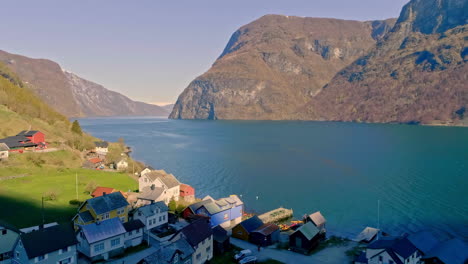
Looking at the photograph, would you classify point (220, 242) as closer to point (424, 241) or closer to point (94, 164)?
point (424, 241)

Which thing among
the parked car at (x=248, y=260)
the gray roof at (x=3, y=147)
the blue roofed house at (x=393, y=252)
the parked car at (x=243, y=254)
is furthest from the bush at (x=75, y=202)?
the blue roofed house at (x=393, y=252)

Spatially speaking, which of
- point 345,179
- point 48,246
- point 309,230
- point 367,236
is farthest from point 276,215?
point 345,179

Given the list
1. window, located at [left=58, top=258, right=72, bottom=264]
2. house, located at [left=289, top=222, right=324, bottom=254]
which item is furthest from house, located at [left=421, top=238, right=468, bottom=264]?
window, located at [left=58, top=258, right=72, bottom=264]

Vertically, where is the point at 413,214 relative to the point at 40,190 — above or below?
below

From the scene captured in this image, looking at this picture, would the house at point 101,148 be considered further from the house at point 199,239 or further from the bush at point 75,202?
the house at point 199,239

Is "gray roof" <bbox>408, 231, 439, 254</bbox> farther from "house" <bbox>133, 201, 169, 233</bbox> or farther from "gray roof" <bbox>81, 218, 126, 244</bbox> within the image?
"gray roof" <bbox>81, 218, 126, 244</bbox>

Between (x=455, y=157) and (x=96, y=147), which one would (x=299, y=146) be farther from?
(x=96, y=147)

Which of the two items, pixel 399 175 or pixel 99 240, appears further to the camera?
pixel 399 175

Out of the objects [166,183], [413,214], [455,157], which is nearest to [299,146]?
[455,157]
